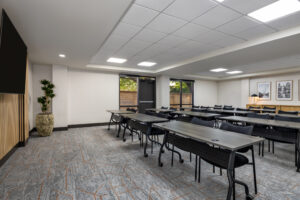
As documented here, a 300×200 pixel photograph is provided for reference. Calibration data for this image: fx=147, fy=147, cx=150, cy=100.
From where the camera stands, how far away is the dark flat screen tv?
211 centimetres

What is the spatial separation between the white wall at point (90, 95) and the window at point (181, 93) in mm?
3525

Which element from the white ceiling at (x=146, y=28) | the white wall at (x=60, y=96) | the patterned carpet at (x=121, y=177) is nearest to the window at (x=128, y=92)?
the white wall at (x=60, y=96)

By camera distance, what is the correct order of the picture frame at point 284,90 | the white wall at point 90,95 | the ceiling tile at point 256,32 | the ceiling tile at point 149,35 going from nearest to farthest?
the ceiling tile at point 256,32
the ceiling tile at point 149,35
the white wall at point 90,95
the picture frame at point 284,90

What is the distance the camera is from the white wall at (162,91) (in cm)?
805

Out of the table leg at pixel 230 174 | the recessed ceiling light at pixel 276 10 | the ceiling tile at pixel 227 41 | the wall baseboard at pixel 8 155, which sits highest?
the recessed ceiling light at pixel 276 10

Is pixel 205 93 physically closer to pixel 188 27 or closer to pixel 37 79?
pixel 188 27

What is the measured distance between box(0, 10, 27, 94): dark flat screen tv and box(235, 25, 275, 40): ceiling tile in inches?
168

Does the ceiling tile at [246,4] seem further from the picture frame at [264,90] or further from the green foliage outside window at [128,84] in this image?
the picture frame at [264,90]

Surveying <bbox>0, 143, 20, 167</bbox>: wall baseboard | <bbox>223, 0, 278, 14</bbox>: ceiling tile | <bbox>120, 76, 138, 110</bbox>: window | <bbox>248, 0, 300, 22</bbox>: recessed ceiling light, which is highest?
<bbox>248, 0, 300, 22</bbox>: recessed ceiling light

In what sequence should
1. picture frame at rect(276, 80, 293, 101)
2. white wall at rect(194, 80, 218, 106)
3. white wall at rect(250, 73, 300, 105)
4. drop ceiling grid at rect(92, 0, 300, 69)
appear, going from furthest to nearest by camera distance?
white wall at rect(194, 80, 218, 106), picture frame at rect(276, 80, 293, 101), white wall at rect(250, 73, 300, 105), drop ceiling grid at rect(92, 0, 300, 69)

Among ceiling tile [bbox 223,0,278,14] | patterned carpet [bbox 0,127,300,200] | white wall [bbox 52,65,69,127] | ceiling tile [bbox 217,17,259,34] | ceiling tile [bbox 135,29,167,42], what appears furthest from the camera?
white wall [bbox 52,65,69,127]

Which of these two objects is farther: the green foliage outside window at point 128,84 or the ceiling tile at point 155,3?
the green foliage outside window at point 128,84

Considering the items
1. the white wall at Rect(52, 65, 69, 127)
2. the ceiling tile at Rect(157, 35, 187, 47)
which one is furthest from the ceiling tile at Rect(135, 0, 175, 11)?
the white wall at Rect(52, 65, 69, 127)

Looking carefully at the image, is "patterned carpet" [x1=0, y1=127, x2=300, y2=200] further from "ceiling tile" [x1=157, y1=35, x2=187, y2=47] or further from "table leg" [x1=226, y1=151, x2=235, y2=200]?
"ceiling tile" [x1=157, y1=35, x2=187, y2=47]
